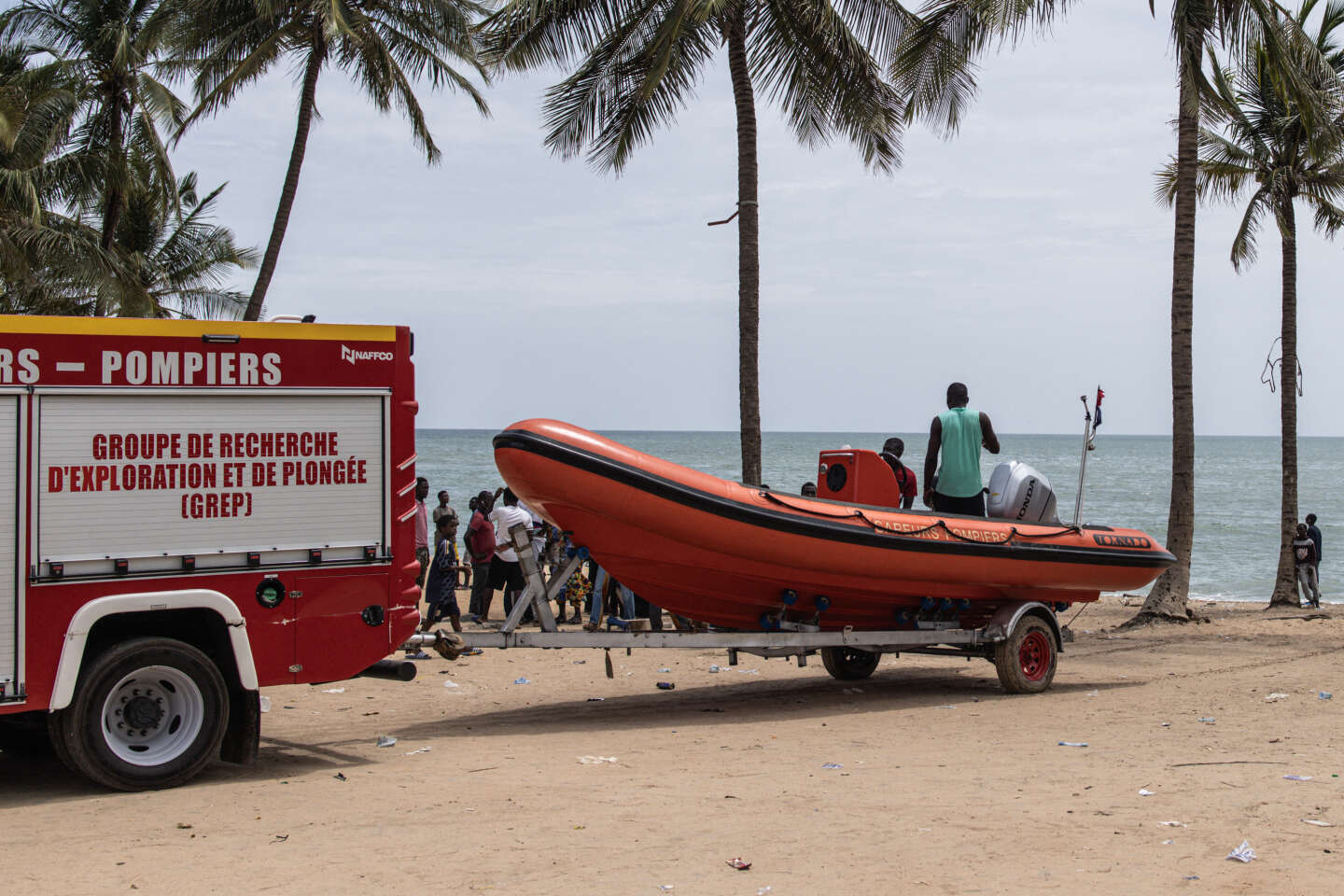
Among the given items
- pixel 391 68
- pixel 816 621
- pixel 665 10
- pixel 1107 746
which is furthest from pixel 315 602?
pixel 391 68

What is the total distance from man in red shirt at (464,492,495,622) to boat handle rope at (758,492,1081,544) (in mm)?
6602

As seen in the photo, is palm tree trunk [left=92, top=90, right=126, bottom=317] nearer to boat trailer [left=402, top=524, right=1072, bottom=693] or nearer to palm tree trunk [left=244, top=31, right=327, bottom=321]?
palm tree trunk [left=244, top=31, right=327, bottom=321]

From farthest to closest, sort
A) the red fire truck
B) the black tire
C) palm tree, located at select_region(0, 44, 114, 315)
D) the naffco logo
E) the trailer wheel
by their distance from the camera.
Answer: palm tree, located at select_region(0, 44, 114, 315), the black tire, the trailer wheel, the naffco logo, the red fire truck

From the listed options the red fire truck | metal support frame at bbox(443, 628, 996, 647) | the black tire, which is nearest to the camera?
the red fire truck

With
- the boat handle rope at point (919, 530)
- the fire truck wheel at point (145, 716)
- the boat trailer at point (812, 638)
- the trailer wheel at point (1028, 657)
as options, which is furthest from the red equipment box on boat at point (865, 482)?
the fire truck wheel at point (145, 716)

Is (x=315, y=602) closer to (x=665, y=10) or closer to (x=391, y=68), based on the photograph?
(x=665, y=10)

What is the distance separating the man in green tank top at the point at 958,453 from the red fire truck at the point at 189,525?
4.68 m

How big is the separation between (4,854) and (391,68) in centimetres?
1683

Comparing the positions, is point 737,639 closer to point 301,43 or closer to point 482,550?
point 482,550

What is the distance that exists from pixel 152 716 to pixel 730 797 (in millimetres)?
3146

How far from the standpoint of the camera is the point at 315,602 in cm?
738

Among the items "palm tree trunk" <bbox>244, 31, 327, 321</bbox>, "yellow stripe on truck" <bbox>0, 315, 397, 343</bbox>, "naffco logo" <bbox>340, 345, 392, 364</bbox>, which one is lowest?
"naffco logo" <bbox>340, 345, 392, 364</bbox>

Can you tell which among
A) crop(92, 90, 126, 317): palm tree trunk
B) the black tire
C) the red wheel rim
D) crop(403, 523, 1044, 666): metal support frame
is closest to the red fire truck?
crop(403, 523, 1044, 666): metal support frame

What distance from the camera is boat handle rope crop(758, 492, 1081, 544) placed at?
9008mm
